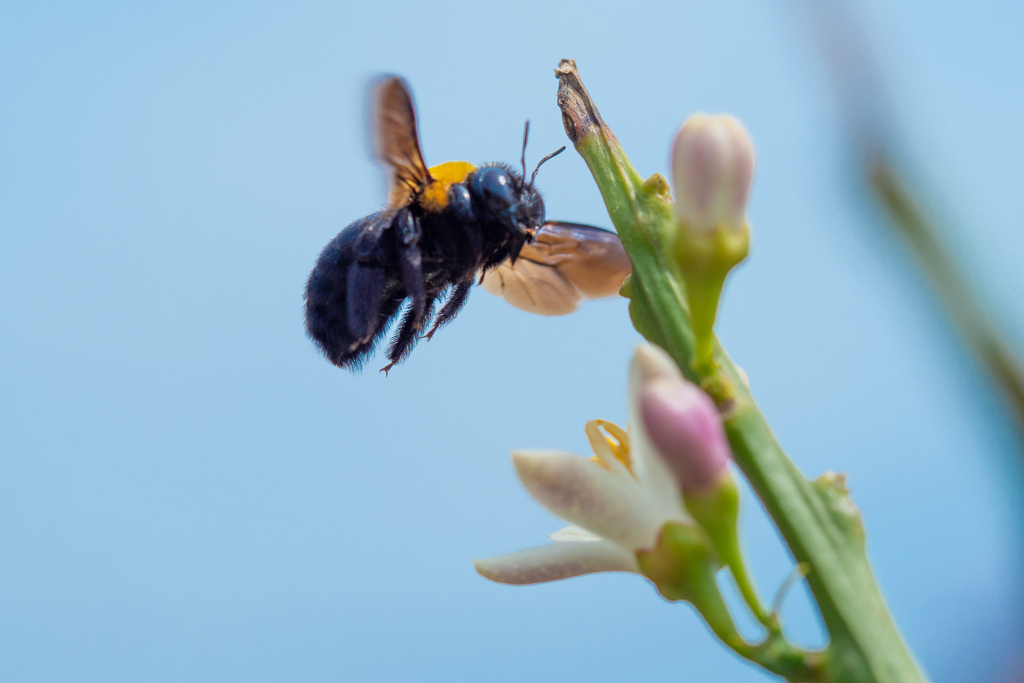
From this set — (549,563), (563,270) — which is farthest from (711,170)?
(563,270)

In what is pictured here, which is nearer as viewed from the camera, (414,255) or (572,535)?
(572,535)

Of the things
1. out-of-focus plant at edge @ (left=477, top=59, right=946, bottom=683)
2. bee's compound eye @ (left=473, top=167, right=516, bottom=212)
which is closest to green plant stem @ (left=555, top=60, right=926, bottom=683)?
out-of-focus plant at edge @ (left=477, top=59, right=946, bottom=683)

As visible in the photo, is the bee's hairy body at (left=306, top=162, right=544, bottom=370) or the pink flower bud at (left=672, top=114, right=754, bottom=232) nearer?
the pink flower bud at (left=672, top=114, right=754, bottom=232)

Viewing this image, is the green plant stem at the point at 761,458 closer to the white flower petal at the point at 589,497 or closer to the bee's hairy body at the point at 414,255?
the white flower petal at the point at 589,497

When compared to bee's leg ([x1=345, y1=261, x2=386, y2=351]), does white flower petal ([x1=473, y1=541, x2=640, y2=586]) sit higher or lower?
lower

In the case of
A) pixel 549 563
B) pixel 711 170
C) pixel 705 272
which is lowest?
pixel 549 563

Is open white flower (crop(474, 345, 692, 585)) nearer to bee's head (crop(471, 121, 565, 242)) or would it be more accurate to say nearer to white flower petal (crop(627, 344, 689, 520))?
white flower petal (crop(627, 344, 689, 520))

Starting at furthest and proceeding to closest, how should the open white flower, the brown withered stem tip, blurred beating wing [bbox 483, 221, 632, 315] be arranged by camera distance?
blurred beating wing [bbox 483, 221, 632, 315]
the brown withered stem tip
the open white flower

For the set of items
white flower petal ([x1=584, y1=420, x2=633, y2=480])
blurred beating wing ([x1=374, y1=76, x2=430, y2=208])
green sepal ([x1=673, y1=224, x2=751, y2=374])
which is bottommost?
white flower petal ([x1=584, y1=420, x2=633, y2=480])

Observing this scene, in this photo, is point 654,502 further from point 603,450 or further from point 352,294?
point 352,294

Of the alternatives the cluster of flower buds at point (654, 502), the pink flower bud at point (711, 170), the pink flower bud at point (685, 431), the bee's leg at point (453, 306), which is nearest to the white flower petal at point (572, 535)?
the cluster of flower buds at point (654, 502)
